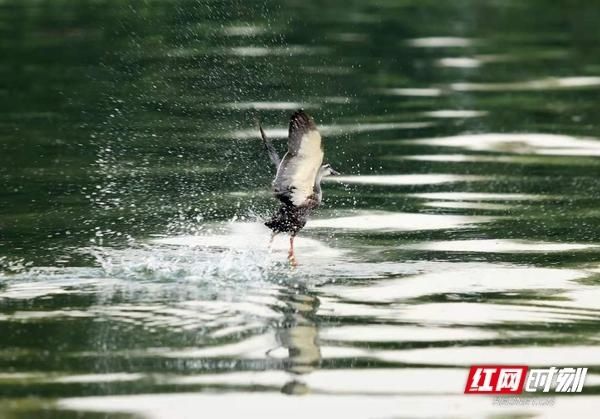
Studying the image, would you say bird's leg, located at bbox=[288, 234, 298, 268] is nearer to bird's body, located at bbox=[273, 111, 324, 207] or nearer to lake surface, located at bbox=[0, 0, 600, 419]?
lake surface, located at bbox=[0, 0, 600, 419]

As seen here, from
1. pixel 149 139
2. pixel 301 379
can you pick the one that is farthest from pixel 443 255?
pixel 149 139

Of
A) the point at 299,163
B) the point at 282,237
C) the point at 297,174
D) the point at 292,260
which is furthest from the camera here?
the point at 282,237

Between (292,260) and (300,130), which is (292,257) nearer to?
(292,260)

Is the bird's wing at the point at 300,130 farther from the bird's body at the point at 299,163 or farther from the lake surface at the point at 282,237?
the lake surface at the point at 282,237

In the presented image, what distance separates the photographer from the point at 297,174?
430 inches

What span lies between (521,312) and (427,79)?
449 inches

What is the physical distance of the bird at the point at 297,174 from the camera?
1023 cm

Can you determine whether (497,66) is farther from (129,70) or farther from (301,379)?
(301,379)

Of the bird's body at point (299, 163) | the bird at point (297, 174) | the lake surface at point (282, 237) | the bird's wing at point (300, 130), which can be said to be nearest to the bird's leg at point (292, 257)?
the bird at point (297, 174)

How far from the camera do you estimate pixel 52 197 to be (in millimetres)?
13656

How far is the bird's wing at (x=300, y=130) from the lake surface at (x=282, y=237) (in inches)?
40.4

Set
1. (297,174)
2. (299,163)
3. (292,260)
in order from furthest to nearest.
Result: (292,260) → (297,174) → (299,163)

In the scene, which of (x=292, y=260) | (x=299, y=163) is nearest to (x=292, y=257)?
(x=292, y=260)

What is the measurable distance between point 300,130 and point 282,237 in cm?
260
